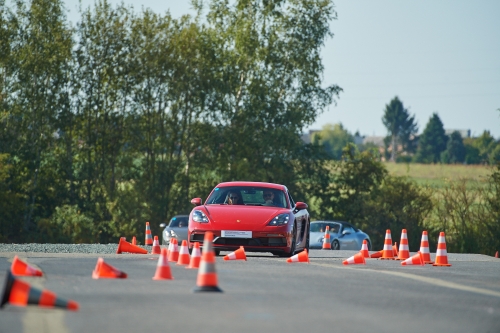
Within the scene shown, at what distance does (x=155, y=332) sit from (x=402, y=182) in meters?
53.1

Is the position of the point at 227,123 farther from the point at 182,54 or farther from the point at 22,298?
the point at 22,298

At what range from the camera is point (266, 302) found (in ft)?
34.3

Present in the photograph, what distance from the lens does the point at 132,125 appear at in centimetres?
5644

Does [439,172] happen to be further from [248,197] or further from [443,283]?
[443,283]

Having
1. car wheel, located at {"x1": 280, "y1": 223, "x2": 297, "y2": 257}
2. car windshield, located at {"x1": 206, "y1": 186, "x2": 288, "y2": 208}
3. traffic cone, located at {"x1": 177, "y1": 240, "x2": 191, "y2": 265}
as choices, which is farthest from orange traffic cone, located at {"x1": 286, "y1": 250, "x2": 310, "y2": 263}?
traffic cone, located at {"x1": 177, "y1": 240, "x2": 191, "y2": 265}

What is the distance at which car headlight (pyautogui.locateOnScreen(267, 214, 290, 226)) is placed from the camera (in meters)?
19.2

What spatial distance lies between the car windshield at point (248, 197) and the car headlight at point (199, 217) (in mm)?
1141

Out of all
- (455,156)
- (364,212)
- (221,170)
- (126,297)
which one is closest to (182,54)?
(221,170)

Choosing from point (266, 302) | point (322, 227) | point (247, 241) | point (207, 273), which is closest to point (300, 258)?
point (247, 241)

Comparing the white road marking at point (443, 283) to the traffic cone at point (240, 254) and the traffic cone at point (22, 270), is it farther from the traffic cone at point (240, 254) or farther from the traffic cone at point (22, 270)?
the traffic cone at point (22, 270)

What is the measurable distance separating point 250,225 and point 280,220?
0.62 m

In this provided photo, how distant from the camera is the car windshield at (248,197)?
808 inches

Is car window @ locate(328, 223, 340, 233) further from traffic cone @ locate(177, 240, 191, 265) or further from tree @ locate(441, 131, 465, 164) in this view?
tree @ locate(441, 131, 465, 164)

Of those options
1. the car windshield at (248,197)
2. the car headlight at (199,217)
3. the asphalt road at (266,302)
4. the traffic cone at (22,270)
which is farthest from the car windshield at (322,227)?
the traffic cone at (22,270)
